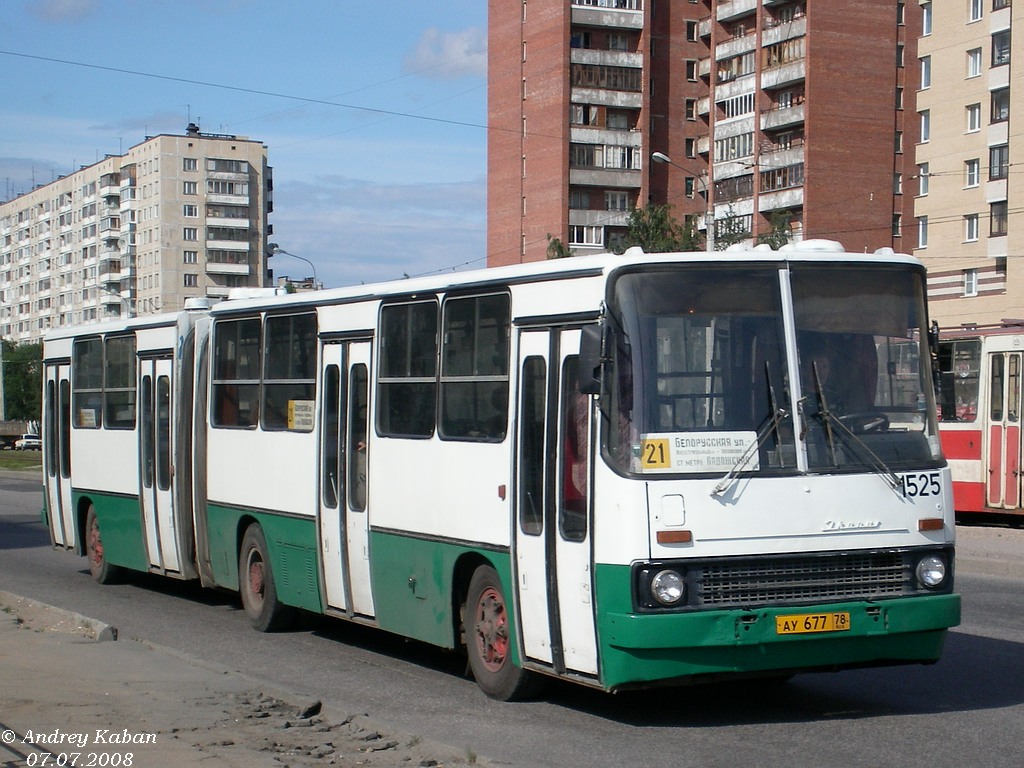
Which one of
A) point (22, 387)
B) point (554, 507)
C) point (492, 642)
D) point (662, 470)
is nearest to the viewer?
point (662, 470)

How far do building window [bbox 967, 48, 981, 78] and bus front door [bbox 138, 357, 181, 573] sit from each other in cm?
5368

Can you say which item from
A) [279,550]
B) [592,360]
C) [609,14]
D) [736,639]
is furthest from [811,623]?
[609,14]

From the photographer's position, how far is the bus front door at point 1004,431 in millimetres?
24766

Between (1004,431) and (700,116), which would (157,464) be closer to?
(1004,431)

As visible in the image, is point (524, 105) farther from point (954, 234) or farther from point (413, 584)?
point (413, 584)

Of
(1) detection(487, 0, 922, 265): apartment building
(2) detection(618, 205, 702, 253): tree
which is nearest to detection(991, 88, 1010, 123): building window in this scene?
(1) detection(487, 0, 922, 265): apartment building

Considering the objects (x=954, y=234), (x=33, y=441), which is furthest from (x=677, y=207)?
(x=33, y=441)

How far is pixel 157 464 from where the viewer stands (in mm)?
16297

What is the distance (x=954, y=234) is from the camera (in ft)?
210

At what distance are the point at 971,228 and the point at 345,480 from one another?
55.8 metres

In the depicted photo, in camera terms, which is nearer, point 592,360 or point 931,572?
point 592,360

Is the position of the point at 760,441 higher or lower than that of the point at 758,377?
lower

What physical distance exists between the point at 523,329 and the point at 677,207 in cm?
8188

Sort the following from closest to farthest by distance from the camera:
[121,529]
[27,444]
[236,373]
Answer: [236,373] < [121,529] < [27,444]
